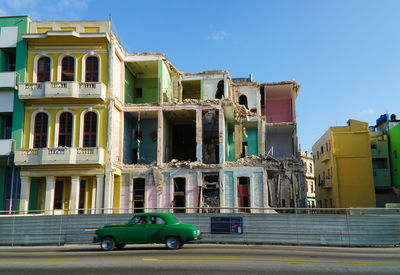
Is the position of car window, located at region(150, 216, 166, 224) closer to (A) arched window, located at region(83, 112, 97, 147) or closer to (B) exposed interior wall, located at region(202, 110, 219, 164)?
(A) arched window, located at region(83, 112, 97, 147)

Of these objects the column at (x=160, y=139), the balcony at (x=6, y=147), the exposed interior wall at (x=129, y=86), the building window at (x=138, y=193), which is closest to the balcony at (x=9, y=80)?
the balcony at (x=6, y=147)

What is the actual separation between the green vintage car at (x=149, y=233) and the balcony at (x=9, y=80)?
17450 millimetres

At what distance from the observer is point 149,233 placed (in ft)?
53.5

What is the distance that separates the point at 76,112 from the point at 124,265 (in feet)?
63.6

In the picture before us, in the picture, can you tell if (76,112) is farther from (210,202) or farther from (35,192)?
(210,202)

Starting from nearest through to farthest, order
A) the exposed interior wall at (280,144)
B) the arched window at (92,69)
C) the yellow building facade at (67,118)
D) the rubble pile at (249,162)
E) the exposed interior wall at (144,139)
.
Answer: the yellow building facade at (67,118) < the arched window at (92,69) < the rubble pile at (249,162) < the exposed interior wall at (144,139) < the exposed interior wall at (280,144)

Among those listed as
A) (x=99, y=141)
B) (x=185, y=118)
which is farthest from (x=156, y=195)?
(x=185, y=118)

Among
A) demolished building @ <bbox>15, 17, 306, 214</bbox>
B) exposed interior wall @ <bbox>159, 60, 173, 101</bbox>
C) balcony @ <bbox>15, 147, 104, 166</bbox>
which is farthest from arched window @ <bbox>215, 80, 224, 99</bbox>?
balcony @ <bbox>15, 147, 104, 166</bbox>

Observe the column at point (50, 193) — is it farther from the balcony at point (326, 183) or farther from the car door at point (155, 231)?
the balcony at point (326, 183)

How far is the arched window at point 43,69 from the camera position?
29.3 m

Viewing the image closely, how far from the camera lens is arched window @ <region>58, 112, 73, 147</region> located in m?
28.6

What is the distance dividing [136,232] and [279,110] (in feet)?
105

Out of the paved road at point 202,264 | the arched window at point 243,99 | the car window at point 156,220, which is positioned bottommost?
the paved road at point 202,264

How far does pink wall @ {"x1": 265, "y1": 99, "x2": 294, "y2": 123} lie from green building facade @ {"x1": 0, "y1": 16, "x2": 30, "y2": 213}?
2723 cm
